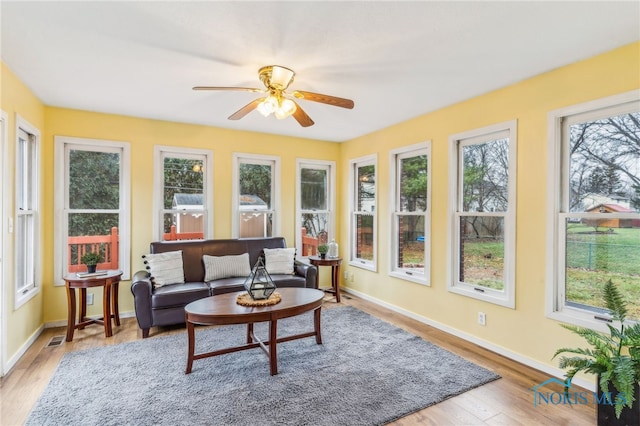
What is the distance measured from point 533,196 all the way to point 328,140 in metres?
3.41

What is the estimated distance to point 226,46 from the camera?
242 cm

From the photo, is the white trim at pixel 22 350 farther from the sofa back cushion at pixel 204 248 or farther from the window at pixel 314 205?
the window at pixel 314 205

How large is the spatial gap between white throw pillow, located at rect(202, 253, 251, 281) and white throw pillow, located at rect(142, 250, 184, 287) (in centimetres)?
32

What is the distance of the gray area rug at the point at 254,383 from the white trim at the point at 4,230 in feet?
1.53

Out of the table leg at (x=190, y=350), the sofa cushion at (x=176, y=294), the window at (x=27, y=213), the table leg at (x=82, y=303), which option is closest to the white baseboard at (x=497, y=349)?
the sofa cushion at (x=176, y=294)

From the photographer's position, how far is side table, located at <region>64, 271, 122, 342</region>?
344cm

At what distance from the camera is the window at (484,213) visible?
3.16 m

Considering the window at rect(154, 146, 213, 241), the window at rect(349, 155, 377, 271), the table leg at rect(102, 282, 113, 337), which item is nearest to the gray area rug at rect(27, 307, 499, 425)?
the table leg at rect(102, 282, 113, 337)

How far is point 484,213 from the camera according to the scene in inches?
136

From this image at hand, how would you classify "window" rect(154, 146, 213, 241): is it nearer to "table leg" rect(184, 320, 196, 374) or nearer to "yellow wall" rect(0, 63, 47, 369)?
"yellow wall" rect(0, 63, 47, 369)

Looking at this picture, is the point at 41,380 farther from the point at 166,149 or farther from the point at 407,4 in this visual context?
the point at 407,4

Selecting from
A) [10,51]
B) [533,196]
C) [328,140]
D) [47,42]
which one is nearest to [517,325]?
[533,196]

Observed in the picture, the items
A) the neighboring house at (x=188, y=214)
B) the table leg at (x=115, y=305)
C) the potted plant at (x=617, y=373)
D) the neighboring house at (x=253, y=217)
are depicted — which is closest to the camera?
the potted plant at (x=617, y=373)

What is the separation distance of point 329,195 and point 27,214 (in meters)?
3.99
